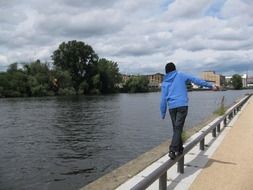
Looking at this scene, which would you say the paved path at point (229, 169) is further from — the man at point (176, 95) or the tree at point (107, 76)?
the tree at point (107, 76)

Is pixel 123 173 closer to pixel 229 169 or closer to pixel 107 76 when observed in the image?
pixel 229 169

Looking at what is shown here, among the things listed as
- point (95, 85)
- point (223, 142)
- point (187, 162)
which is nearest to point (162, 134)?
point (223, 142)

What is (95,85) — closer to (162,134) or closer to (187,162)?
(162,134)

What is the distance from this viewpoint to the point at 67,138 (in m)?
23.0

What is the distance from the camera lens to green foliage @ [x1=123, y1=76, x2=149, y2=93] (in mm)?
160250

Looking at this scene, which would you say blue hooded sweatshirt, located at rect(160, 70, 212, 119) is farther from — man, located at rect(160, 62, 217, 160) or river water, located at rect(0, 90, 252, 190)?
river water, located at rect(0, 90, 252, 190)

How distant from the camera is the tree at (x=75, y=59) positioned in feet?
387

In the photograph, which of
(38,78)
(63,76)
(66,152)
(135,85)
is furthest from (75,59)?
(66,152)

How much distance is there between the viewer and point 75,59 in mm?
119562

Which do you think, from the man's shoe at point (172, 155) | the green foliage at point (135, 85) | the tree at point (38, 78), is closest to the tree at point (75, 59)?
the tree at point (38, 78)

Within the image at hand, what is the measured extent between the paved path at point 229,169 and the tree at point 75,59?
10696 centimetres

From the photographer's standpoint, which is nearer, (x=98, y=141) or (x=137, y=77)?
(x=98, y=141)

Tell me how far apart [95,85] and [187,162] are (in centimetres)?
11380

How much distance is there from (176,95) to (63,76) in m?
107
